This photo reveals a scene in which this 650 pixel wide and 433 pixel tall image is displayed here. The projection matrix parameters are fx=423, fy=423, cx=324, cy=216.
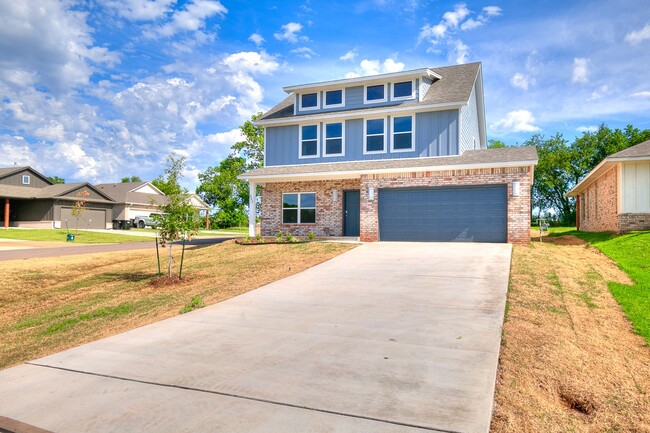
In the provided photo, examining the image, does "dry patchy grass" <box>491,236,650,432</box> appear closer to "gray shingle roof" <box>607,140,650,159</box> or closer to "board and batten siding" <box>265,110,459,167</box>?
"gray shingle roof" <box>607,140,650,159</box>

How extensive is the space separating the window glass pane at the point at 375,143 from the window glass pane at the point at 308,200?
334cm

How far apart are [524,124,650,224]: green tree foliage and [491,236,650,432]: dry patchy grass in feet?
126

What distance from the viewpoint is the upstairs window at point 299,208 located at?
64.5 ft

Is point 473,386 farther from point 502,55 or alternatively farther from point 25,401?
point 502,55

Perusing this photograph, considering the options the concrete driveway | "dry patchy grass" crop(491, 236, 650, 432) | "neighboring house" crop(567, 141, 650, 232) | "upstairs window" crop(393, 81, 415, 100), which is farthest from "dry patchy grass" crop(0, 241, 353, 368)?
"neighboring house" crop(567, 141, 650, 232)

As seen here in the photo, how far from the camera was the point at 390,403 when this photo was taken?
11.8ft

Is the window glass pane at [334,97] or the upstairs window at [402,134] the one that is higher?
the window glass pane at [334,97]

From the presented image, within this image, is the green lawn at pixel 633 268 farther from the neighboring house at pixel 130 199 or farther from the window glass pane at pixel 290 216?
the neighboring house at pixel 130 199

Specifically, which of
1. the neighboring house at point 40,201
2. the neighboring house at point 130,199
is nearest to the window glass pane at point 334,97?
the neighboring house at point 130,199

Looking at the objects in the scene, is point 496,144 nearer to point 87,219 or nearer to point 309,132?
point 309,132

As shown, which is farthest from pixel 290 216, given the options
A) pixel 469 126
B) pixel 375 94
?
pixel 469 126

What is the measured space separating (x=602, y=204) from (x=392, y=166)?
10.5 metres

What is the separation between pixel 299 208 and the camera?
19953 mm

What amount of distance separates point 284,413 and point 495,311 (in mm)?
4285
